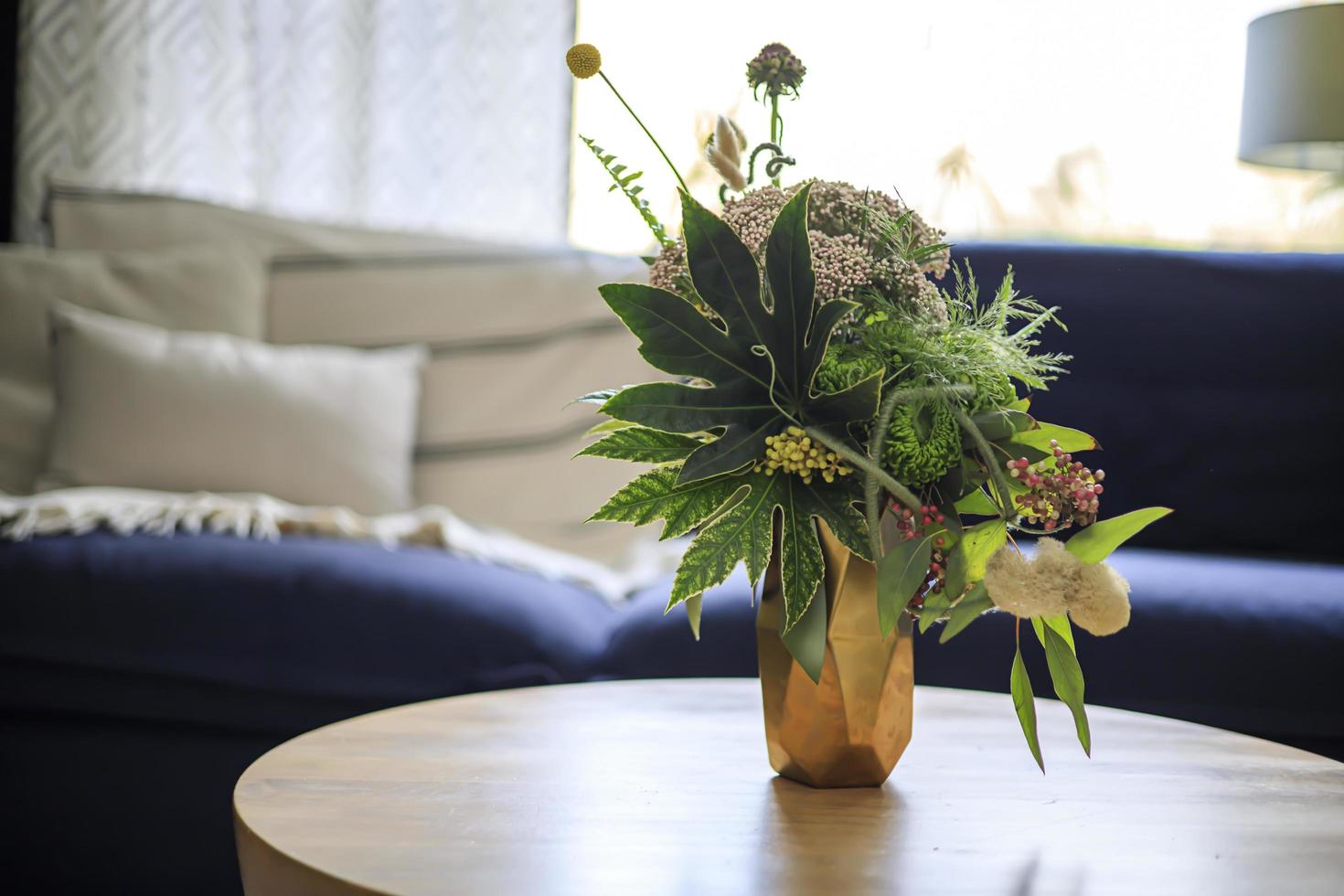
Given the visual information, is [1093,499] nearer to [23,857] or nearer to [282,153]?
[23,857]

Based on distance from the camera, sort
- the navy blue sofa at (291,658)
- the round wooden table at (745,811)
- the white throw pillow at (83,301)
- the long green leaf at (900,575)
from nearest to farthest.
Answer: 1. the round wooden table at (745,811)
2. the long green leaf at (900,575)
3. the navy blue sofa at (291,658)
4. the white throw pillow at (83,301)

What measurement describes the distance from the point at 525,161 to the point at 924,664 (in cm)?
159

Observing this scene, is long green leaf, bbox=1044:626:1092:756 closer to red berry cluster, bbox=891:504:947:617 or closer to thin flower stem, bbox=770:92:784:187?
red berry cluster, bbox=891:504:947:617

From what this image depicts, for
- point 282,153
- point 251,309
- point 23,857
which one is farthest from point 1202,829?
point 282,153

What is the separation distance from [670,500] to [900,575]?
14 centimetres

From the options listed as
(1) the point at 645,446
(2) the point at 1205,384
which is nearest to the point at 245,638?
(1) the point at 645,446

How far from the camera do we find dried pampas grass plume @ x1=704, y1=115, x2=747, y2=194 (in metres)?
0.77

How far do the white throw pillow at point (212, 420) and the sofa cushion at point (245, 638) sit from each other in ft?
1.21

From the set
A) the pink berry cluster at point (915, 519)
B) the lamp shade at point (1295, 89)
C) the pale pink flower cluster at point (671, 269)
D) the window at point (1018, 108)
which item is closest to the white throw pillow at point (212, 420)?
the window at point (1018, 108)

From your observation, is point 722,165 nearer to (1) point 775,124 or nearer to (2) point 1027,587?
(1) point 775,124

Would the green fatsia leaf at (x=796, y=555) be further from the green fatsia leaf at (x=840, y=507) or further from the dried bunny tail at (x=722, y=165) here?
the dried bunny tail at (x=722, y=165)

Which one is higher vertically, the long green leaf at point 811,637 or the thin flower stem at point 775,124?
the thin flower stem at point 775,124

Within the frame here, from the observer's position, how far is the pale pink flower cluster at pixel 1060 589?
64 cm

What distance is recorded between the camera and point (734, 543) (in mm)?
695
